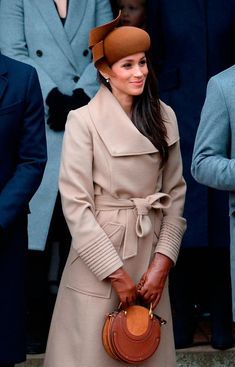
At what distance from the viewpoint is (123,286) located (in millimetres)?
5570

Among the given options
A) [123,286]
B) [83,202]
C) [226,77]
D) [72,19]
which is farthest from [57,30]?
[123,286]

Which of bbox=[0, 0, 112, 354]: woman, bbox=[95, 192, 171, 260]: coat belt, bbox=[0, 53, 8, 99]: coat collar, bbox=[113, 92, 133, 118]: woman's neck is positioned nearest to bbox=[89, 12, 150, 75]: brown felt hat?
bbox=[113, 92, 133, 118]: woman's neck

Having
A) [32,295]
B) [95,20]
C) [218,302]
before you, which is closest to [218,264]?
[218,302]

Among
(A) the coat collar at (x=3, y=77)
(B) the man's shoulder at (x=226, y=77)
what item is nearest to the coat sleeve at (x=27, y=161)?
(A) the coat collar at (x=3, y=77)

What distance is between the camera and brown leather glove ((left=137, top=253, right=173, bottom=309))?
5637 millimetres

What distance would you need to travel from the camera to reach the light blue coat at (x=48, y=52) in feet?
22.4

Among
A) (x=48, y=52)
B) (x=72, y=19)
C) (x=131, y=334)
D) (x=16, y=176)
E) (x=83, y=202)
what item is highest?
(x=72, y=19)

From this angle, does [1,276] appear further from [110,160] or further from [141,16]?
[141,16]

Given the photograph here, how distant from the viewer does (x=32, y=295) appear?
695cm

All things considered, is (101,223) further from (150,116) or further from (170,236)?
(150,116)

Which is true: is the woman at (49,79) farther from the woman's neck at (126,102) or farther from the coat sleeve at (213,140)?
the coat sleeve at (213,140)

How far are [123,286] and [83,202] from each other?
1.31ft

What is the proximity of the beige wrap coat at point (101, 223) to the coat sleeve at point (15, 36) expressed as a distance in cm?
106

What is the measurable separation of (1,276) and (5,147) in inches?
22.0
